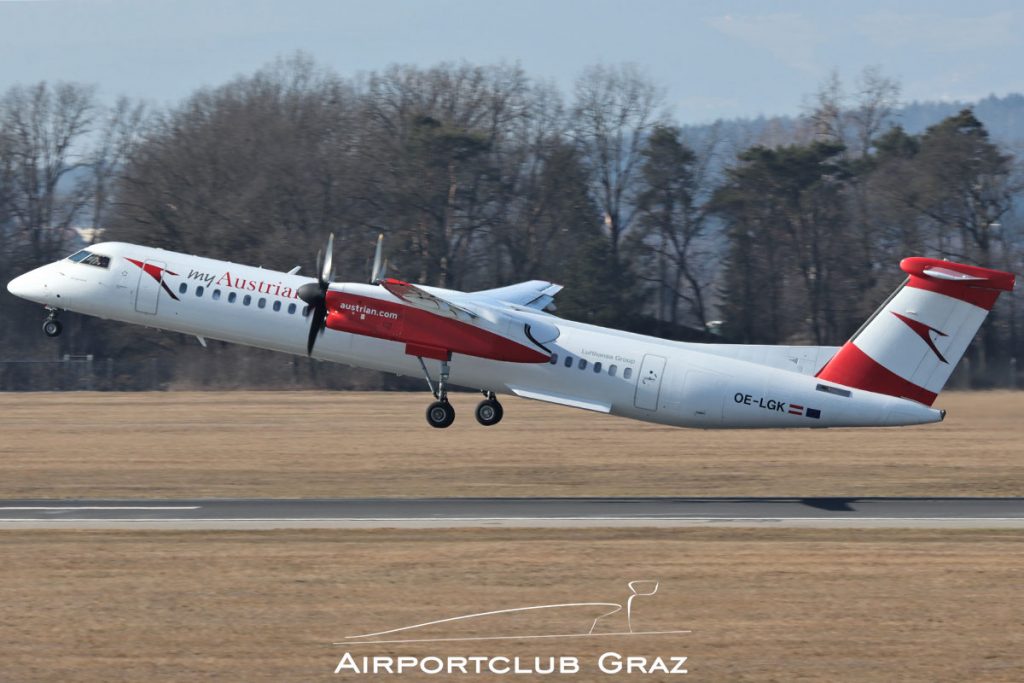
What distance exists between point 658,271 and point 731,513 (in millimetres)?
56892

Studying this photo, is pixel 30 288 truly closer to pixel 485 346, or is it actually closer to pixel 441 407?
pixel 441 407

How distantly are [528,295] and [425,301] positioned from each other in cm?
463

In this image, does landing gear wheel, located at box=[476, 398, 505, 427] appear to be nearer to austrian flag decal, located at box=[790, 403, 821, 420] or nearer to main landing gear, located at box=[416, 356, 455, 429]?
main landing gear, located at box=[416, 356, 455, 429]

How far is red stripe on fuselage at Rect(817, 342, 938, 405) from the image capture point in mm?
30703

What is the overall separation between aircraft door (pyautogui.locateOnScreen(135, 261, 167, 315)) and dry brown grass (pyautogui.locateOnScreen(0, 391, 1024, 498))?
4922 mm

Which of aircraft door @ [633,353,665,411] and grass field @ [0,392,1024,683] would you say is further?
aircraft door @ [633,353,665,411]

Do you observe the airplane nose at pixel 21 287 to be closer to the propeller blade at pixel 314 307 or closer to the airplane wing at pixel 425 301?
the propeller blade at pixel 314 307

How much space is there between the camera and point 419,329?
1294 inches

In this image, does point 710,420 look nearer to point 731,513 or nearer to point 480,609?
point 731,513

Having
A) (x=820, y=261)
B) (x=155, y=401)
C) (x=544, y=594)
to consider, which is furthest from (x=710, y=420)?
(x=820, y=261)

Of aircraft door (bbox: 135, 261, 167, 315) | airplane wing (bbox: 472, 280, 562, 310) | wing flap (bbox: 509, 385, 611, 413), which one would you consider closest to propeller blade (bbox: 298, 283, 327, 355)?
aircraft door (bbox: 135, 261, 167, 315)

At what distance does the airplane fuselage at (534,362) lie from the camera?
105 feet

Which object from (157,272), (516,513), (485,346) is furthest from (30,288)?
(516,513)

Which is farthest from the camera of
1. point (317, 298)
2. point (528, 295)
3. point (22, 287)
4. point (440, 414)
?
point (528, 295)
